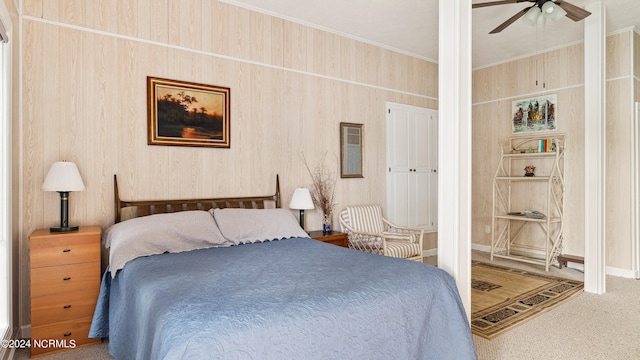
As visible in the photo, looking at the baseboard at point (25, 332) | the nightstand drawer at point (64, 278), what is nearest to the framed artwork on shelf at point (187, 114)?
the nightstand drawer at point (64, 278)

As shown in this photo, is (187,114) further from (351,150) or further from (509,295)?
(509,295)

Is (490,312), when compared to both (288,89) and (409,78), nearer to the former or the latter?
(288,89)

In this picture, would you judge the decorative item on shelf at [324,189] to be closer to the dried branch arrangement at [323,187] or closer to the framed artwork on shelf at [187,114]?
the dried branch arrangement at [323,187]

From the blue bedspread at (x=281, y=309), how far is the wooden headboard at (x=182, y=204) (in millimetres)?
729

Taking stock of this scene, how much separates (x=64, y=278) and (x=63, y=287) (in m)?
0.06

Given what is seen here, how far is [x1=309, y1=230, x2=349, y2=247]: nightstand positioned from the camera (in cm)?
396

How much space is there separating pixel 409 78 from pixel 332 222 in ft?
8.32

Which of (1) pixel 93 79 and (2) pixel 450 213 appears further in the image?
(1) pixel 93 79

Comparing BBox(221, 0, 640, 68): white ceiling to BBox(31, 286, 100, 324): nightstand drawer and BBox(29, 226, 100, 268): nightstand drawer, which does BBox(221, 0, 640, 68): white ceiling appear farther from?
BBox(31, 286, 100, 324): nightstand drawer

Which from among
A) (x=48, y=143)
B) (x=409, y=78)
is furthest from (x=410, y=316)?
(x=409, y=78)

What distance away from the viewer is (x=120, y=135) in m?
3.29

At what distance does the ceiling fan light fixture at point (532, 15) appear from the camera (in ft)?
11.0

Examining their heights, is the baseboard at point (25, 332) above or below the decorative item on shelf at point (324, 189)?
below

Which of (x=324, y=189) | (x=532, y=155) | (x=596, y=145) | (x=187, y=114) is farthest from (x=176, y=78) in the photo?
(x=532, y=155)
